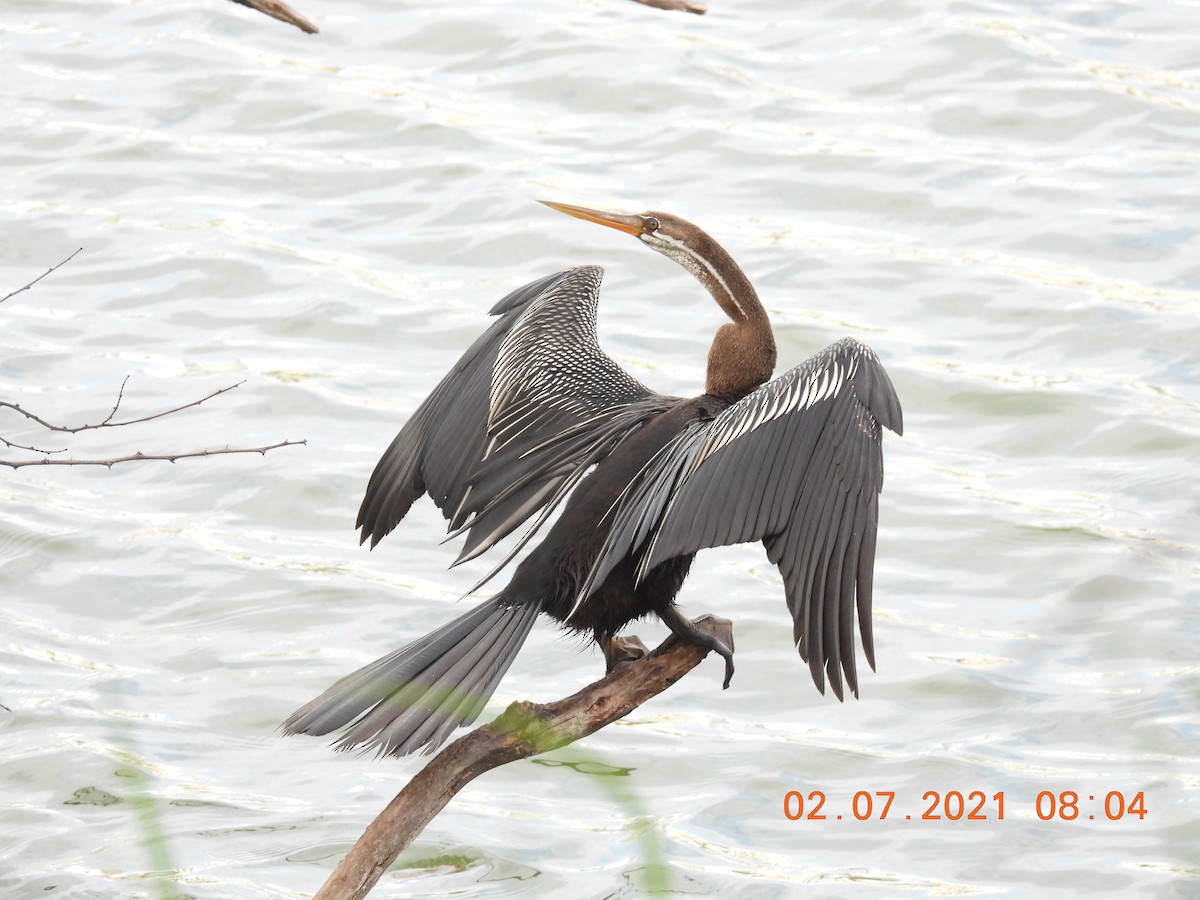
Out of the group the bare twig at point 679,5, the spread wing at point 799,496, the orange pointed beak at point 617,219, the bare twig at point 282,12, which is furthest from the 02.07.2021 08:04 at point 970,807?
the bare twig at point 282,12

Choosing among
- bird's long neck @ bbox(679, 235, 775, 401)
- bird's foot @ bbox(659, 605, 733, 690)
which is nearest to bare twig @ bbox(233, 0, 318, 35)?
bird's long neck @ bbox(679, 235, 775, 401)

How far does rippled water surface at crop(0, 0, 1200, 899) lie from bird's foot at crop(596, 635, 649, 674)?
1.16 ft

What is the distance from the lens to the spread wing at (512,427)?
4.34 meters

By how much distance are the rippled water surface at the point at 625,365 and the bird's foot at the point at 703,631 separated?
46cm

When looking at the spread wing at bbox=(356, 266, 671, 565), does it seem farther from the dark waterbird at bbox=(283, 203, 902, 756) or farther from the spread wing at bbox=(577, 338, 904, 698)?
the spread wing at bbox=(577, 338, 904, 698)

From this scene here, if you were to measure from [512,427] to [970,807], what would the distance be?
2090 millimetres

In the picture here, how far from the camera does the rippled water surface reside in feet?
18.1

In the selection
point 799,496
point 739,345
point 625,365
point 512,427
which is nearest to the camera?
point 799,496

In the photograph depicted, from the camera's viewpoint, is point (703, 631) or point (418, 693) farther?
point (703, 631)

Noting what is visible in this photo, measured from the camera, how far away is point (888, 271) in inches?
348

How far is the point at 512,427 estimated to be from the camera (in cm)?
454

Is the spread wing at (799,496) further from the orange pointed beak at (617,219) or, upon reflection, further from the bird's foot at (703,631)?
the orange pointed beak at (617,219)

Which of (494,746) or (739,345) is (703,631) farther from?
(739,345)

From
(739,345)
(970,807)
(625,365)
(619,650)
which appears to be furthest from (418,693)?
(625,365)
